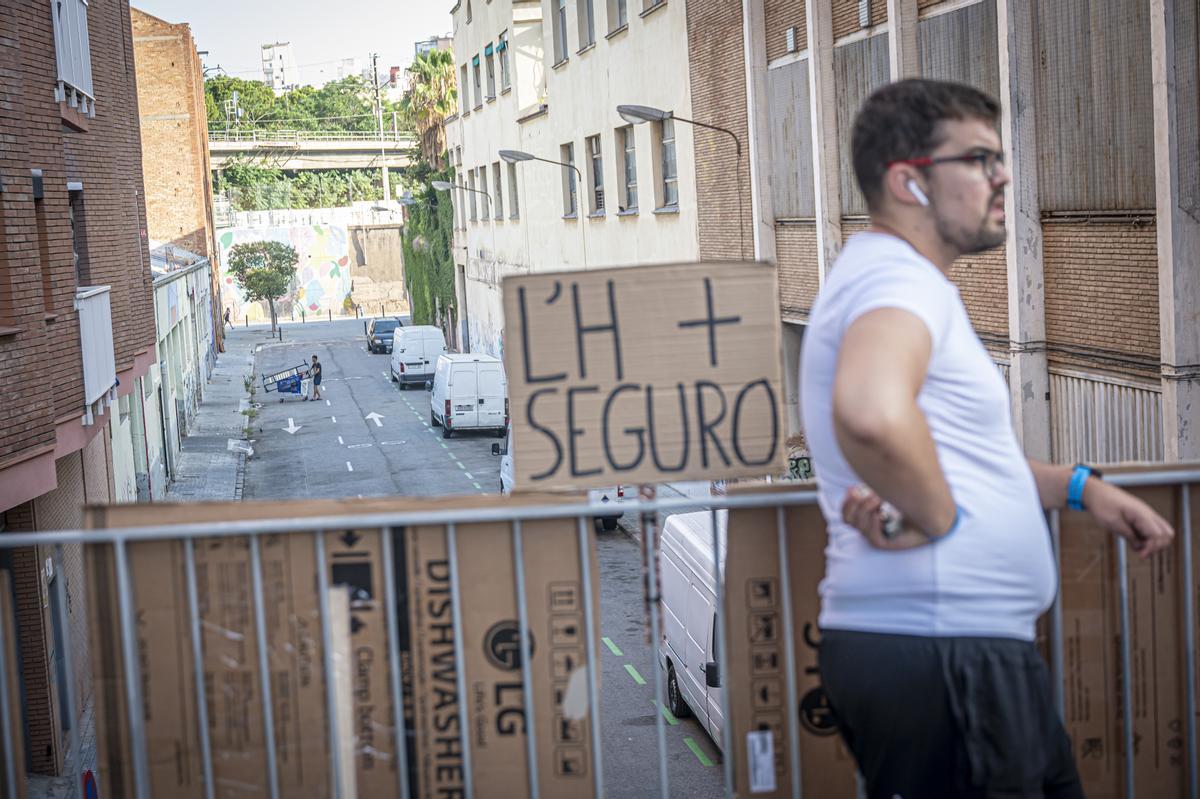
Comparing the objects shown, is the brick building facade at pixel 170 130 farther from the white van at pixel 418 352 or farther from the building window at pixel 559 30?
the building window at pixel 559 30

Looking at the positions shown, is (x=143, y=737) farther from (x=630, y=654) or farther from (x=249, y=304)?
(x=249, y=304)

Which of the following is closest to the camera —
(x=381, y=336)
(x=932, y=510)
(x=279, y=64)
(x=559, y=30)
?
(x=932, y=510)

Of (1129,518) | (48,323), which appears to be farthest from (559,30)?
(1129,518)

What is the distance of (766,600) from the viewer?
3.84m

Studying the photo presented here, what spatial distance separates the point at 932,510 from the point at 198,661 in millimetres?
2189

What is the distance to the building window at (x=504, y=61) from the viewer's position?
43.5m

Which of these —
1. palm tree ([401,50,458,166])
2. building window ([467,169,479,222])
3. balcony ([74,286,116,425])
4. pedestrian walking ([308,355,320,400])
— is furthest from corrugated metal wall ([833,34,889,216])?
palm tree ([401,50,458,166])

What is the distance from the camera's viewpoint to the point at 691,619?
13.0m

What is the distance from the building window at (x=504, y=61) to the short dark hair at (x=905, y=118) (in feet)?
137

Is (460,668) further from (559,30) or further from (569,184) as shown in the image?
(559,30)

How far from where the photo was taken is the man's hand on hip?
313 centimetres

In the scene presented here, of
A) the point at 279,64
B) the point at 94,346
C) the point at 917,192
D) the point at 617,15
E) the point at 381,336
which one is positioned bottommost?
the point at 381,336

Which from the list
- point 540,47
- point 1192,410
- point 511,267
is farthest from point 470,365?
point 1192,410

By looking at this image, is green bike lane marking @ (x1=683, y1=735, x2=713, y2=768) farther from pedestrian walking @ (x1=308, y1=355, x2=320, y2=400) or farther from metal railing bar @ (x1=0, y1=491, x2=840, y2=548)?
pedestrian walking @ (x1=308, y1=355, x2=320, y2=400)
